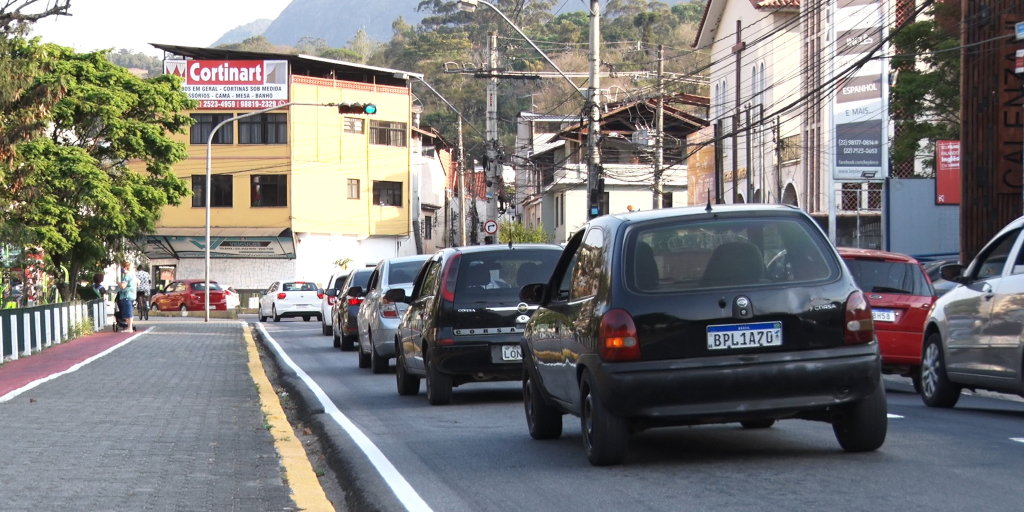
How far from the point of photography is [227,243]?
63.8m

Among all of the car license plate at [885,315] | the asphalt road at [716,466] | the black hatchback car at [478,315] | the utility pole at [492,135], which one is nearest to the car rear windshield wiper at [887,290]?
the car license plate at [885,315]

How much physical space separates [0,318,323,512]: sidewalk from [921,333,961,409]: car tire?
6310mm

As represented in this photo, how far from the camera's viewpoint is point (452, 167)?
90438 mm

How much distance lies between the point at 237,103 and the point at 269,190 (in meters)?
4.49

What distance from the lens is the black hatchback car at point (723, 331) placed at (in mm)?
7613

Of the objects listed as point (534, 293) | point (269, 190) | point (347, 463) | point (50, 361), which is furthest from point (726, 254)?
point (269, 190)

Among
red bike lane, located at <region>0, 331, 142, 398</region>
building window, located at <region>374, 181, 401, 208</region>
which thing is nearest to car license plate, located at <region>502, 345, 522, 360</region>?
red bike lane, located at <region>0, 331, 142, 398</region>

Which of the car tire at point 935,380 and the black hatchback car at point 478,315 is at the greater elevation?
the black hatchback car at point 478,315

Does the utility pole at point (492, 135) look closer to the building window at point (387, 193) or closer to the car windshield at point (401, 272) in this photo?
the building window at point (387, 193)

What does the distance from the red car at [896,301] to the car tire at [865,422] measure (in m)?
6.51

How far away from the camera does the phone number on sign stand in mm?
61719

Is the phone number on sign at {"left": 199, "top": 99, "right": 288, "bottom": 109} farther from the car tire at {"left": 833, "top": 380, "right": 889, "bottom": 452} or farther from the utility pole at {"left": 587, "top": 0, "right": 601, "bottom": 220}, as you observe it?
the car tire at {"left": 833, "top": 380, "right": 889, "bottom": 452}

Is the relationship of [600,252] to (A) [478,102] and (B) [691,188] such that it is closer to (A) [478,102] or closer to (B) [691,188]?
(B) [691,188]

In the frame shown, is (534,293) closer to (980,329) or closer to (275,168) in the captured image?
(980,329)
